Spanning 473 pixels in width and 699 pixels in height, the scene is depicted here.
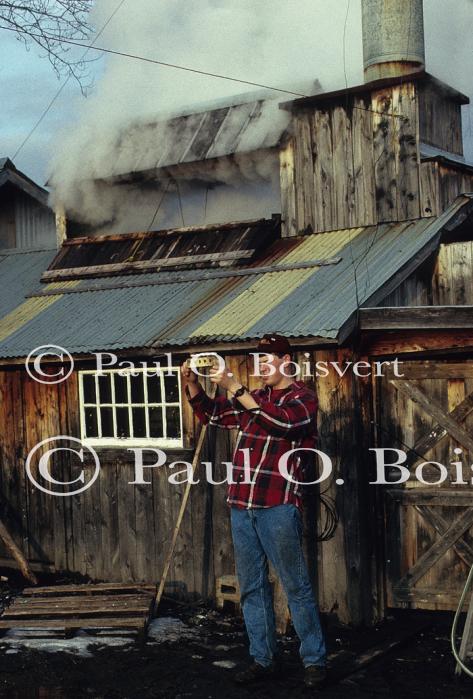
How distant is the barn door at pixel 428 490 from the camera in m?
8.33

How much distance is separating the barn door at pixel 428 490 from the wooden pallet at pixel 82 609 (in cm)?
238

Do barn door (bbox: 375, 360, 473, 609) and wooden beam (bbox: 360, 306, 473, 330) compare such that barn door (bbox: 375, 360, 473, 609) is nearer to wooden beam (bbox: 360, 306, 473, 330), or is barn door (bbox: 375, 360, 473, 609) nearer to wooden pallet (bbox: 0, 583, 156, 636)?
wooden beam (bbox: 360, 306, 473, 330)

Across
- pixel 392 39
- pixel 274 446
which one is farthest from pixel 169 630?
pixel 392 39

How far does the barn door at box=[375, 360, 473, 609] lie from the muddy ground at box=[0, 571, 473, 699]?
45cm

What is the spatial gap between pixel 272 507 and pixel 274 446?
1.40ft

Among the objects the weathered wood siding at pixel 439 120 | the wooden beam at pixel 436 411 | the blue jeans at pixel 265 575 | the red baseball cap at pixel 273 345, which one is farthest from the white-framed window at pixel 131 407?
the weathered wood siding at pixel 439 120

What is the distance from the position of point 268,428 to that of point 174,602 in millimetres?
3754

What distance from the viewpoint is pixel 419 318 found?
7.95 metres

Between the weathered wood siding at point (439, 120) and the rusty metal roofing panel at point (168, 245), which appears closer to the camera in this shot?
the rusty metal roofing panel at point (168, 245)

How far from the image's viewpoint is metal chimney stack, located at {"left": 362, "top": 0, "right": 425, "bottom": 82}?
1163 cm

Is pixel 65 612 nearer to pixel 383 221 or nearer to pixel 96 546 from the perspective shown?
pixel 96 546

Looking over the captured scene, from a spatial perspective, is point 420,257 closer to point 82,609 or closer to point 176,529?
point 176,529

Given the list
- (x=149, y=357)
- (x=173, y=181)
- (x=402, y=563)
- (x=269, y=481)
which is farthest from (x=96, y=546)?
(x=173, y=181)

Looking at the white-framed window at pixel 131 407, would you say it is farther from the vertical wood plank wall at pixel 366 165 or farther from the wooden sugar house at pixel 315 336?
the vertical wood plank wall at pixel 366 165
